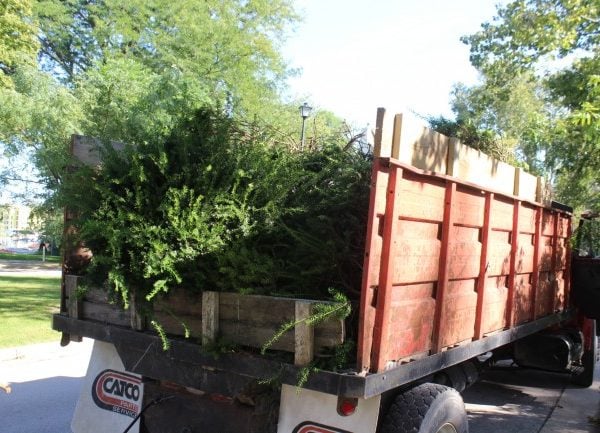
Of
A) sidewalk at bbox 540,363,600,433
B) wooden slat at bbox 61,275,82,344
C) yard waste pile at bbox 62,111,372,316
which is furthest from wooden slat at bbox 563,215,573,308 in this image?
wooden slat at bbox 61,275,82,344

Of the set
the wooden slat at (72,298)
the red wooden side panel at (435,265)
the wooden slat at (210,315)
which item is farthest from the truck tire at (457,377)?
the wooden slat at (72,298)

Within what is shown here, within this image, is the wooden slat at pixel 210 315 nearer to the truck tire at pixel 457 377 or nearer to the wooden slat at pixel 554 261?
the truck tire at pixel 457 377

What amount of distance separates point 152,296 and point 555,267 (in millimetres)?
4132

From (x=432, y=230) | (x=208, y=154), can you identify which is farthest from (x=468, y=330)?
(x=208, y=154)

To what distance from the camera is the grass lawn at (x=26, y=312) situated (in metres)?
8.24

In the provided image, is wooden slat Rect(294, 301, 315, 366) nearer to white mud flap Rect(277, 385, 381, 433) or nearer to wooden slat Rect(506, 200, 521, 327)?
white mud flap Rect(277, 385, 381, 433)

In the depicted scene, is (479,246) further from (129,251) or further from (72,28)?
(72,28)

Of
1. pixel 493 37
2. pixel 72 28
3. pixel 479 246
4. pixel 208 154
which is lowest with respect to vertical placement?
pixel 479 246

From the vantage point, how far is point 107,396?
3.49m

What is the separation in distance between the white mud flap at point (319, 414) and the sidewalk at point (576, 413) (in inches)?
132

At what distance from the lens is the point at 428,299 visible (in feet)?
9.52

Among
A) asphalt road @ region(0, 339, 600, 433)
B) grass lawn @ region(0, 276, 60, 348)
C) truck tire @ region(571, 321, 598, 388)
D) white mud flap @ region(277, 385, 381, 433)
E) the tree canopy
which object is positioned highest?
the tree canopy

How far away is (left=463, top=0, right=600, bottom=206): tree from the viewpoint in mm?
7734

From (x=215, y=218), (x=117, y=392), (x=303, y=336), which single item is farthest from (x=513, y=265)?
(x=117, y=392)
